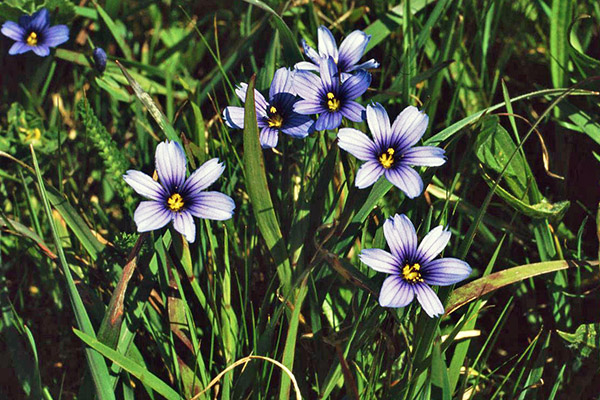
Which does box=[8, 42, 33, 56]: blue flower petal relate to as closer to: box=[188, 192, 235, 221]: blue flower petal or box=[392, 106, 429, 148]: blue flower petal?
box=[188, 192, 235, 221]: blue flower petal

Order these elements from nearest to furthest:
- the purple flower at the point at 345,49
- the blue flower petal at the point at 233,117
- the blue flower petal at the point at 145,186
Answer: the blue flower petal at the point at 145,186 → the blue flower petal at the point at 233,117 → the purple flower at the point at 345,49

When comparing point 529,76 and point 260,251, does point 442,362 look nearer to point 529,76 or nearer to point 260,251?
point 260,251

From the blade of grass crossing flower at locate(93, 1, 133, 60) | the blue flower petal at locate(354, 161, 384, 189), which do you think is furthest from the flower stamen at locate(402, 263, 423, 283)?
the blade of grass crossing flower at locate(93, 1, 133, 60)

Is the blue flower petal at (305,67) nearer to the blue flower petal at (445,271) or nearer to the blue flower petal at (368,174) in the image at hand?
the blue flower petal at (368,174)

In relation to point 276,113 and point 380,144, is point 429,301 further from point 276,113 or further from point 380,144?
point 276,113

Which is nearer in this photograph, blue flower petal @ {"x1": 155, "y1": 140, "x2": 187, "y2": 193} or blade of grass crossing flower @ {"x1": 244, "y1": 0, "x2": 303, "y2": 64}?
blue flower petal @ {"x1": 155, "y1": 140, "x2": 187, "y2": 193}

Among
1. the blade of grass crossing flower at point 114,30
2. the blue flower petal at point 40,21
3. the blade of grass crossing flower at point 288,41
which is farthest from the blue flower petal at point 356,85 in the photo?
the blue flower petal at point 40,21

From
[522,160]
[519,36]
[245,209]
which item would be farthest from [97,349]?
[519,36]
